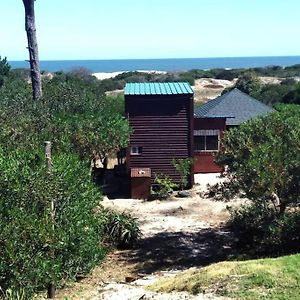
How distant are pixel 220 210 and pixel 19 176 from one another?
46.2 feet

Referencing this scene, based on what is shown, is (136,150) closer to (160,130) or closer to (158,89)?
(160,130)

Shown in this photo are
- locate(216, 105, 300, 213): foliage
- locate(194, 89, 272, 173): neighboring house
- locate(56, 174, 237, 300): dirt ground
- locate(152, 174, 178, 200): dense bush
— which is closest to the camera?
locate(56, 174, 237, 300): dirt ground

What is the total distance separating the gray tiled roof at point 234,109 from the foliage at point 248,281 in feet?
59.7

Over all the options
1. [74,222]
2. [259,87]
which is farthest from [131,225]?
[259,87]

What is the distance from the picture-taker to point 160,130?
91.5 ft

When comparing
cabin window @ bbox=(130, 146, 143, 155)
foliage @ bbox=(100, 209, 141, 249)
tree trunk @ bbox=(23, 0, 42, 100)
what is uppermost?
tree trunk @ bbox=(23, 0, 42, 100)

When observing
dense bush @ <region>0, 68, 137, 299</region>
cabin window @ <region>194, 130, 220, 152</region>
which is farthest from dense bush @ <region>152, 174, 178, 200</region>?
dense bush @ <region>0, 68, 137, 299</region>

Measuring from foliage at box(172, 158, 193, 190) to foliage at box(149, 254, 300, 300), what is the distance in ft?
42.1

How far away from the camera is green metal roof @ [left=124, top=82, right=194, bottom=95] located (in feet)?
90.2

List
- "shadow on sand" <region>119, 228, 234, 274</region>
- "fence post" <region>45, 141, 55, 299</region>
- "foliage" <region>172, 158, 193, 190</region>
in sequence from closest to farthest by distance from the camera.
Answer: "fence post" <region>45, 141, 55, 299</region> < "shadow on sand" <region>119, 228, 234, 274</region> < "foliage" <region>172, 158, 193, 190</region>

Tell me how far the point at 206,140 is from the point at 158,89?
3.86m

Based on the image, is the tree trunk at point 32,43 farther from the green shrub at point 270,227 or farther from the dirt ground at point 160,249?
the green shrub at point 270,227

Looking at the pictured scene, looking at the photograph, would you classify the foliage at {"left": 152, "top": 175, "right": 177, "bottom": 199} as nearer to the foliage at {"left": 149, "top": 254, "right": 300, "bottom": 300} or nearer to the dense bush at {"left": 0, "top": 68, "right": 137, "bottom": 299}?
the dense bush at {"left": 0, "top": 68, "right": 137, "bottom": 299}

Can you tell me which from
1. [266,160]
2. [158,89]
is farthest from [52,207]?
[158,89]
